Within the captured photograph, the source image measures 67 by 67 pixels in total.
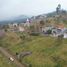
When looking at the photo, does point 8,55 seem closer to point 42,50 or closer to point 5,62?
point 5,62

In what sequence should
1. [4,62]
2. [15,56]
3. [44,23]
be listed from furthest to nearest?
[44,23]
[15,56]
[4,62]

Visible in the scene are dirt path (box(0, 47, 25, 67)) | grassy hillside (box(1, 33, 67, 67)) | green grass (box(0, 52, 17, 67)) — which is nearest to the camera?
grassy hillside (box(1, 33, 67, 67))

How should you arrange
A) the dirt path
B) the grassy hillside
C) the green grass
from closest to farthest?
the grassy hillside < the green grass < the dirt path

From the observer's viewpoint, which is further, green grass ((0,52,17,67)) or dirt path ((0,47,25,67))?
dirt path ((0,47,25,67))

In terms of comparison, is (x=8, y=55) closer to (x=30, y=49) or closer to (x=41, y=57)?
(x=30, y=49)

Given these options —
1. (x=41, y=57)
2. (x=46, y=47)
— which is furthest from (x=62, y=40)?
(x=41, y=57)

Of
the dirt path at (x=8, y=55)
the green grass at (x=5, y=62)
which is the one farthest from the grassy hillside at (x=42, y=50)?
the green grass at (x=5, y=62)

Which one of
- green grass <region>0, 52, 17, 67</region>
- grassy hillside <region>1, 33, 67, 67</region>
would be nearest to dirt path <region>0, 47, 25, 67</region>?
green grass <region>0, 52, 17, 67</region>

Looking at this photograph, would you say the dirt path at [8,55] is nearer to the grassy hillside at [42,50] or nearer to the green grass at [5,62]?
the green grass at [5,62]

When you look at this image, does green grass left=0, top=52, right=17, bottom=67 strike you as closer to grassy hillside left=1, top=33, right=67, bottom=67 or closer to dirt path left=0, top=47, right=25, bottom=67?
dirt path left=0, top=47, right=25, bottom=67
